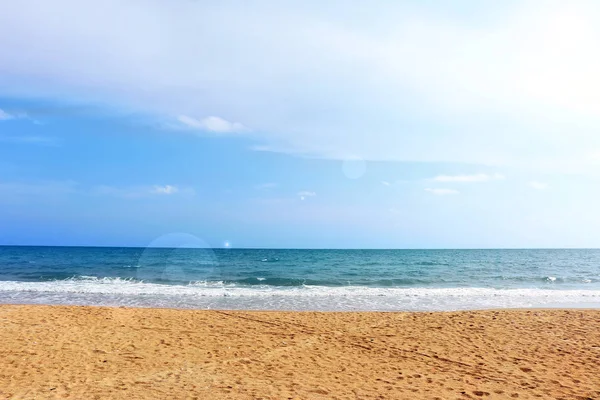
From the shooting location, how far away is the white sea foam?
1766cm

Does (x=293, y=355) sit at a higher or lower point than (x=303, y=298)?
higher

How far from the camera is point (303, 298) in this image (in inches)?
782

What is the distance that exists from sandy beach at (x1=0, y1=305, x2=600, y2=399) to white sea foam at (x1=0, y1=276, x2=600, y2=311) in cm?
395

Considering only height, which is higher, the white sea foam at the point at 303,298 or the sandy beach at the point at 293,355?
the sandy beach at the point at 293,355

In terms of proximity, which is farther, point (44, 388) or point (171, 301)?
point (171, 301)

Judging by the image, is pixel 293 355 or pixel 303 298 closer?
pixel 293 355

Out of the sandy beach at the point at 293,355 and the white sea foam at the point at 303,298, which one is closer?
the sandy beach at the point at 293,355

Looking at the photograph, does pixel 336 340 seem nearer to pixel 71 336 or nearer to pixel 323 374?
pixel 323 374

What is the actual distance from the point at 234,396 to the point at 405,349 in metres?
4.83

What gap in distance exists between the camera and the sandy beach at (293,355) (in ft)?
22.7

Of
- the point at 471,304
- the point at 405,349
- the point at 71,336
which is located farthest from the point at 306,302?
the point at 71,336

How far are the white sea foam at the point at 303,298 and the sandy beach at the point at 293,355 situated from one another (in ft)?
13.0

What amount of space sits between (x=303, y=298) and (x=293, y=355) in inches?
429

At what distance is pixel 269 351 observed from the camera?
9.34m
